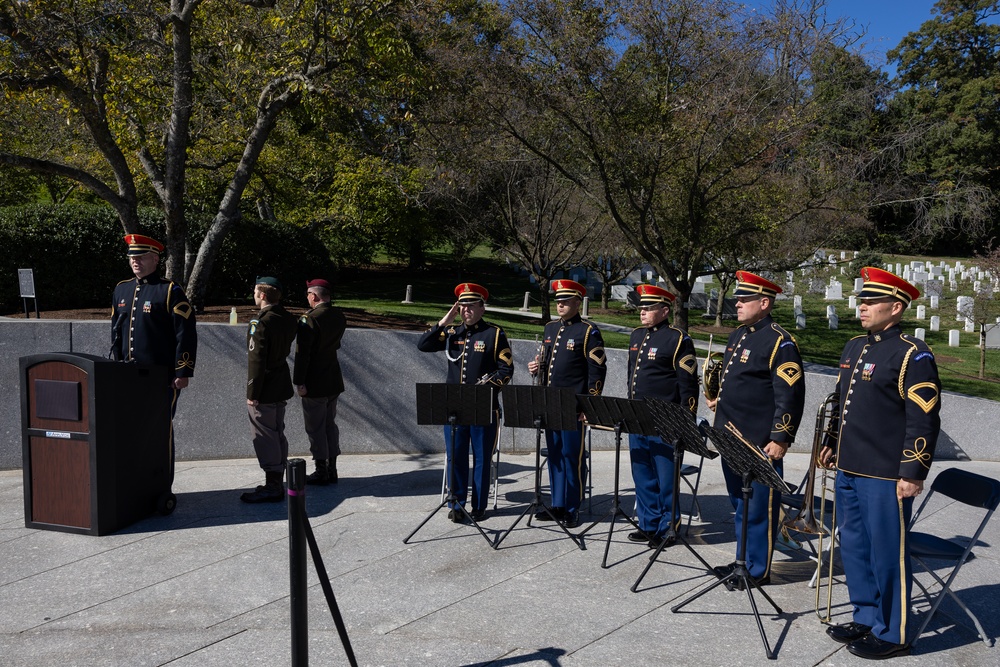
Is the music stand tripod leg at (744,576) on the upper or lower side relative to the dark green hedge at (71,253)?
lower

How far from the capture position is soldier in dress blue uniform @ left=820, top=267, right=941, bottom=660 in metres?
4.58

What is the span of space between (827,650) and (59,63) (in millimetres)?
12058

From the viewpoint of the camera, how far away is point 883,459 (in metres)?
4.75

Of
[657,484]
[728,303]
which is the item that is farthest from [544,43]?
[728,303]

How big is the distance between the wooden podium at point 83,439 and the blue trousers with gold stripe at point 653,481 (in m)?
3.94

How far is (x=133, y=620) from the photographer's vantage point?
498 cm

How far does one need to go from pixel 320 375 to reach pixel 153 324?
5.19 ft

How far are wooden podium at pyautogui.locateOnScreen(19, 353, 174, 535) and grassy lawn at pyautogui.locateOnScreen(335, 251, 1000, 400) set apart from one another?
9.23 metres

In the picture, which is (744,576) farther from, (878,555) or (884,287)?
(884,287)

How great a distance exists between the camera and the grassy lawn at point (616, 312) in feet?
56.1

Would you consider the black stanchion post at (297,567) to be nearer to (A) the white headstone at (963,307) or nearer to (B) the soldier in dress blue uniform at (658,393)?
(B) the soldier in dress blue uniform at (658,393)

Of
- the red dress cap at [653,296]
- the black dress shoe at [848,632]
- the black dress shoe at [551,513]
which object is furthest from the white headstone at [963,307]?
the black dress shoe at [848,632]

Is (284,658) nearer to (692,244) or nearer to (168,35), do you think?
(692,244)

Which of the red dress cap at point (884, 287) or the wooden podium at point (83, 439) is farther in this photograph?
the wooden podium at point (83, 439)
